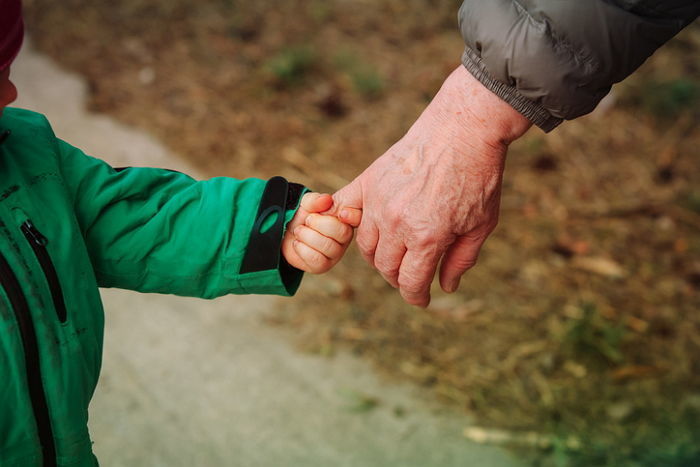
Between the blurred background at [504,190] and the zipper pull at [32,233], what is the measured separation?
1.69 metres

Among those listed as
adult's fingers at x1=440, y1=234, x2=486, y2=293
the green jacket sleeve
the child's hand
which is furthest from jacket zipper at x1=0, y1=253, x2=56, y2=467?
adult's fingers at x1=440, y1=234, x2=486, y2=293

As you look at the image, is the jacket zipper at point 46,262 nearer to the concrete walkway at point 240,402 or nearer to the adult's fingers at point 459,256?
the adult's fingers at point 459,256

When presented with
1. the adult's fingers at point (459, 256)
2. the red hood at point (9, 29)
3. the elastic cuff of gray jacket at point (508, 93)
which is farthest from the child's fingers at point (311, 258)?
the red hood at point (9, 29)

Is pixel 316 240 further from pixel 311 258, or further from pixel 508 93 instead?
pixel 508 93

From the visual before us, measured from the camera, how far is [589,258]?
3.36m

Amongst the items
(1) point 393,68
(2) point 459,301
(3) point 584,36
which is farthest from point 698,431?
(1) point 393,68

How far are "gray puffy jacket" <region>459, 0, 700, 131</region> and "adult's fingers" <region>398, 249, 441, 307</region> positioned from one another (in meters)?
0.39

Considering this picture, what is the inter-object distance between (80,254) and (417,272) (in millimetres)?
722

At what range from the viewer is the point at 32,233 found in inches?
54.1

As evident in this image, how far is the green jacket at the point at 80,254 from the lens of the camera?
133 centimetres

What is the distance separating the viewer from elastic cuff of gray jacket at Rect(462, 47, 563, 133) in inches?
62.9

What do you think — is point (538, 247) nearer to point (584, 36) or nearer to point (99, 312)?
point (584, 36)

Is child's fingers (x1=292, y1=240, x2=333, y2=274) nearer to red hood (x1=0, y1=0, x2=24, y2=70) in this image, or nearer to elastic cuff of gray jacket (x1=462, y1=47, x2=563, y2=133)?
elastic cuff of gray jacket (x1=462, y1=47, x2=563, y2=133)

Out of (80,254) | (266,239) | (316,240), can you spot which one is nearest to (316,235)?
(316,240)
